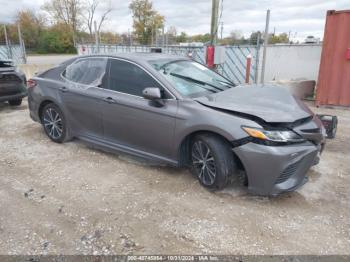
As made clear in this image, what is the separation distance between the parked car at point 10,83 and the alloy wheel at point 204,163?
524cm

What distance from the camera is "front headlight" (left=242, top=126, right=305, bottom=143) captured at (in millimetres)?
2799

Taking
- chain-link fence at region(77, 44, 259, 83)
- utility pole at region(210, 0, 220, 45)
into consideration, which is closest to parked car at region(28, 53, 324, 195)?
utility pole at region(210, 0, 220, 45)

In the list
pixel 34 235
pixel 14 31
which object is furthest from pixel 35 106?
pixel 14 31

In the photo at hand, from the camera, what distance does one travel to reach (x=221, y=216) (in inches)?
113

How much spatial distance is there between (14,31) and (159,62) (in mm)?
41753

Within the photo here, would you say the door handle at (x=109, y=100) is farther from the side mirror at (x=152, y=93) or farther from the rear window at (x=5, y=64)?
the rear window at (x=5, y=64)

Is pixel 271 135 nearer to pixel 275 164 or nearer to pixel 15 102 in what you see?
pixel 275 164

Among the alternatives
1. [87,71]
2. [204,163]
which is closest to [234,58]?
[87,71]

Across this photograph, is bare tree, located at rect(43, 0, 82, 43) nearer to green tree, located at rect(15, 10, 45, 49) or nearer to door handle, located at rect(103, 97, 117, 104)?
green tree, located at rect(15, 10, 45, 49)

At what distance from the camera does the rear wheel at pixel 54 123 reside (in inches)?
181

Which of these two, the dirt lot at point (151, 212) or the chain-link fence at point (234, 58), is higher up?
the chain-link fence at point (234, 58)

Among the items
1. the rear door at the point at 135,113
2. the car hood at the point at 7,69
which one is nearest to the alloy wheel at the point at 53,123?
the rear door at the point at 135,113

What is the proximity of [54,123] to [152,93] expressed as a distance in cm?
224

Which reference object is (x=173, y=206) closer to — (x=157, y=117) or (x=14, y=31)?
(x=157, y=117)
